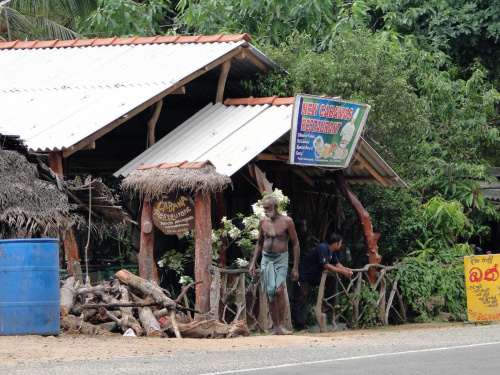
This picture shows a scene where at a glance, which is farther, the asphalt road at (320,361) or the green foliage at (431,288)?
the green foliage at (431,288)

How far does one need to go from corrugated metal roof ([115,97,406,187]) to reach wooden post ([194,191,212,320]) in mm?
669

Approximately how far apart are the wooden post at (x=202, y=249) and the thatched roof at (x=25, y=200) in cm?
180

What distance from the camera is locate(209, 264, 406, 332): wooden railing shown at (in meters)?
13.2

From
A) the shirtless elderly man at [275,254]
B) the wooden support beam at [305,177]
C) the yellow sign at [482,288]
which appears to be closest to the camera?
the shirtless elderly man at [275,254]

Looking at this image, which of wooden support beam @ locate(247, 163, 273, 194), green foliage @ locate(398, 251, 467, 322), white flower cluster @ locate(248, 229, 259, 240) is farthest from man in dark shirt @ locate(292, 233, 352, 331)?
green foliage @ locate(398, 251, 467, 322)

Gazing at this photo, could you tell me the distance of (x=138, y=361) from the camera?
9008 mm

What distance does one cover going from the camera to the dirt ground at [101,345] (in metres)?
9.39

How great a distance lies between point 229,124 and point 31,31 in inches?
561

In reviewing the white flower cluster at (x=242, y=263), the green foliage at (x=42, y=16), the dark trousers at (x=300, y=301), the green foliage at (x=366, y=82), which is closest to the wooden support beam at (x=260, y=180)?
the white flower cluster at (x=242, y=263)

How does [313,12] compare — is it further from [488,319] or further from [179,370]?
[179,370]

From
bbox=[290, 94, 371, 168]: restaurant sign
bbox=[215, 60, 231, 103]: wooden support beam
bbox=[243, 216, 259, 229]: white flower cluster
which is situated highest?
bbox=[215, 60, 231, 103]: wooden support beam

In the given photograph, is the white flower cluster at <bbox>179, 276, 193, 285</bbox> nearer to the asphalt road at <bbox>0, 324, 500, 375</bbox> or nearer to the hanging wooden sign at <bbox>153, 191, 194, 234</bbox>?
the hanging wooden sign at <bbox>153, 191, 194, 234</bbox>

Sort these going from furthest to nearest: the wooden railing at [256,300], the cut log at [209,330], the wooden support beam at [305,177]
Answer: the wooden support beam at [305,177] < the wooden railing at [256,300] < the cut log at [209,330]

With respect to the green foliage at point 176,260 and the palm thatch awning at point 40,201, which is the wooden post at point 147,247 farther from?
the green foliage at point 176,260
